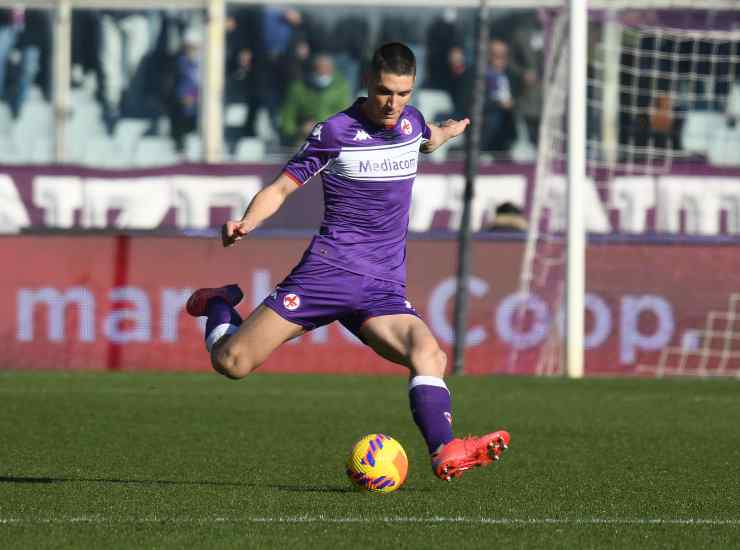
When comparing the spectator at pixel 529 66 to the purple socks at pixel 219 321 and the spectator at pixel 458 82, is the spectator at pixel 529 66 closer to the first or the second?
the spectator at pixel 458 82

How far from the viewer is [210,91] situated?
65.8 ft

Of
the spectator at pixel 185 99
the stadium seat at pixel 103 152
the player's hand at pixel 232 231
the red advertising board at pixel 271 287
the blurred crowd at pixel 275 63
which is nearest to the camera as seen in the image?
the player's hand at pixel 232 231

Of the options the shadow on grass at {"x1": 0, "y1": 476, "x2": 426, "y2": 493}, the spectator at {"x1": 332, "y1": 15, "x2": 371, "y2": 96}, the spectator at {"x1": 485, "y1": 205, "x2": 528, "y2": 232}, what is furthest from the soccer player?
the spectator at {"x1": 332, "y1": 15, "x2": 371, "y2": 96}

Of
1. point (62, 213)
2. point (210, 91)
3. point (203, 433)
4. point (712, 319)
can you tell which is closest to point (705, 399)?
point (712, 319)

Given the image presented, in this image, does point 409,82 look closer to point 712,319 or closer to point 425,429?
point 425,429

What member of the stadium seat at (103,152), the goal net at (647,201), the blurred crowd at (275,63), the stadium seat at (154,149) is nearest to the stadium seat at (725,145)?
the goal net at (647,201)

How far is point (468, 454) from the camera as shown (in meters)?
6.64

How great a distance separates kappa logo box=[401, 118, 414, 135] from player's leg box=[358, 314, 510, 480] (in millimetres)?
777

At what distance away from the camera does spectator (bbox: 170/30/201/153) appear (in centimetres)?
2053

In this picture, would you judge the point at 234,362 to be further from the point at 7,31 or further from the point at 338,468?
the point at 7,31

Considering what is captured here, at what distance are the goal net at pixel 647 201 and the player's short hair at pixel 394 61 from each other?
25.5 feet

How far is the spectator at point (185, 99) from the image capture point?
20.5 meters

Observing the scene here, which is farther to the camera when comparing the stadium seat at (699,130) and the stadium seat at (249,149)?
the stadium seat at (249,149)

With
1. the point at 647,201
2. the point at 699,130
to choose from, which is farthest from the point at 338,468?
the point at 699,130
